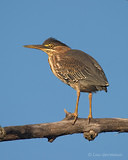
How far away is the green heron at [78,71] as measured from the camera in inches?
222

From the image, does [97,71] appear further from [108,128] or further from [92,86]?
[108,128]

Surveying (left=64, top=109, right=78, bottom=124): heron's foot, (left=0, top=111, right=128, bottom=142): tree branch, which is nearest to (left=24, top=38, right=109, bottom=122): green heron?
(left=64, top=109, right=78, bottom=124): heron's foot

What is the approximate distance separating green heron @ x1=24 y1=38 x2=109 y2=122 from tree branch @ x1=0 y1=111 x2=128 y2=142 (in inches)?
9.3

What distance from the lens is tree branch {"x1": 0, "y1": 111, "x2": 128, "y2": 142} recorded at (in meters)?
4.38

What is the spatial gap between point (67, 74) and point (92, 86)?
537 millimetres

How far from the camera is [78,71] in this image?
5.76 meters

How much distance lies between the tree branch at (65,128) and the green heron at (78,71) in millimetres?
236

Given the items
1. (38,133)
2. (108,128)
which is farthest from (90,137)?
(38,133)

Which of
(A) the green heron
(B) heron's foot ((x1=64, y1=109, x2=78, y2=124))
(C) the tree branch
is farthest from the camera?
(A) the green heron

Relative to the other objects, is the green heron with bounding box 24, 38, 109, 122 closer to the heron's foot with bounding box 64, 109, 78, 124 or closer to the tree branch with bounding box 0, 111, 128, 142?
the heron's foot with bounding box 64, 109, 78, 124

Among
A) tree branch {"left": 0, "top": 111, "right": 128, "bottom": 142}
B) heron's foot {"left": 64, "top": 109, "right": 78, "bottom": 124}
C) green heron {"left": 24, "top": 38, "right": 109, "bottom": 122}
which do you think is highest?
green heron {"left": 24, "top": 38, "right": 109, "bottom": 122}

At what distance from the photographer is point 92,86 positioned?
569cm

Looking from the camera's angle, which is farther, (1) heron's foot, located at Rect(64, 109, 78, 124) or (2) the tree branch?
(1) heron's foot, located at Rect(64, 109, 78, 124)

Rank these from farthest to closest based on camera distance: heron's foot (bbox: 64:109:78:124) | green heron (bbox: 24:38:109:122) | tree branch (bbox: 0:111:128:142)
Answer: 1. green heron (bbox: 24:38:109:122)
2. heron's foot (bbox: 64:109:78:124)
3. tree branch (bbox: 0:111:128:142)
